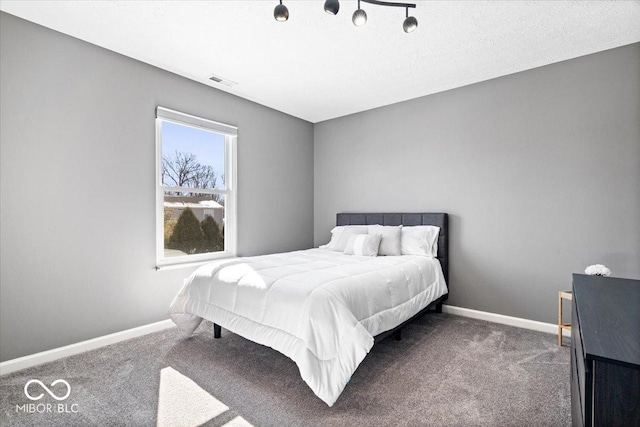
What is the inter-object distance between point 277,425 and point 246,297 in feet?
2.79

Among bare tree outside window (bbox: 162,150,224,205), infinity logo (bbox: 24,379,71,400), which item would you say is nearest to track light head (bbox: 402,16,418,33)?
bare tree outside window (bbox: 162,150,224,205)

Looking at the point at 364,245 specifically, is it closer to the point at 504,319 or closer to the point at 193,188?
the point at 504,319

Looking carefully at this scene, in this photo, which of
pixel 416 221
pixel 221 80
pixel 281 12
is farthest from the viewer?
pixel 416 221

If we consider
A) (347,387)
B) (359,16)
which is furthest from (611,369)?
(359,16)

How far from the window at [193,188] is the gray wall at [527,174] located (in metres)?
2.10

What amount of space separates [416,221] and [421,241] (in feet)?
1.25

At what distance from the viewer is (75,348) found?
2506mm

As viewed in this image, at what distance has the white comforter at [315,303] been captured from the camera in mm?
1801

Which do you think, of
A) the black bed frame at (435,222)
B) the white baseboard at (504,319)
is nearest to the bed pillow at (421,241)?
the black bed frame at (435,222)

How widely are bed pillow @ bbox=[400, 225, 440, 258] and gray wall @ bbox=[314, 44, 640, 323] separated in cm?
29

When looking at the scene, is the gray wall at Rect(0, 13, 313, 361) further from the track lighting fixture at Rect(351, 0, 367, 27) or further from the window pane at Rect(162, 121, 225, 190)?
the track lighting fixture at Rect(351, 0, 367, 27)

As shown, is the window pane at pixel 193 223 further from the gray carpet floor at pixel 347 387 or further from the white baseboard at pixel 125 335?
the gray carpet floor at pixel 347 387

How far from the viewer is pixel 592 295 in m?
1.21

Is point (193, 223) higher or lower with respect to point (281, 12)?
lower
